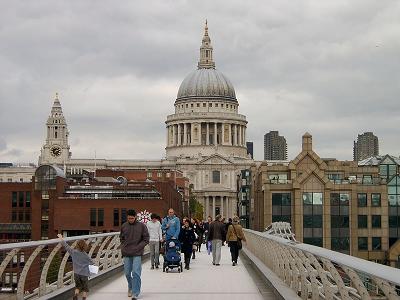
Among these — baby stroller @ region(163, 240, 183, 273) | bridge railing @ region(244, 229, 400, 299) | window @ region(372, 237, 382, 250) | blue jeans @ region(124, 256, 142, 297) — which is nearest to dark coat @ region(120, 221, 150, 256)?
blue jeans @ region(124, 256, 142, 297)

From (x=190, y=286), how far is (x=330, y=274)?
820 centimetres

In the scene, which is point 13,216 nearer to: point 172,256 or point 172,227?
point 172,256

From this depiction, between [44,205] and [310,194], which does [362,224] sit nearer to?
[310,194]

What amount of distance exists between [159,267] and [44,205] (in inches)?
2755

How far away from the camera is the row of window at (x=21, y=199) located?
100875 mm

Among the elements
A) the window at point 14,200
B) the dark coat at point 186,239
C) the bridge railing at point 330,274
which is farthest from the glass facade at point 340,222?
the window at point 14,200

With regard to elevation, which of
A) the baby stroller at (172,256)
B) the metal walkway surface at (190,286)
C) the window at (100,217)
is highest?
the window at (100,217)

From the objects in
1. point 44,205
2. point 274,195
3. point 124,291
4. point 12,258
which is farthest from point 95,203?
point 12,258

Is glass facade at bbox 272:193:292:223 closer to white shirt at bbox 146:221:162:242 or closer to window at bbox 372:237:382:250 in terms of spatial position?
window at bbox 372:237:382:250

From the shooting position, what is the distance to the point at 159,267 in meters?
28.9

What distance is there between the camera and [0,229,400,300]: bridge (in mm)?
10984

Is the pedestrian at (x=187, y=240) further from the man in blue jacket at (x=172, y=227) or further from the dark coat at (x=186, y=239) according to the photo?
the man in blue jacket at (x=172, y=227)

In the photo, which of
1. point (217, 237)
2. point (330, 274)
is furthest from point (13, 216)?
point (330, 274)

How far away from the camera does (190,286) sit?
2100 centimetres
